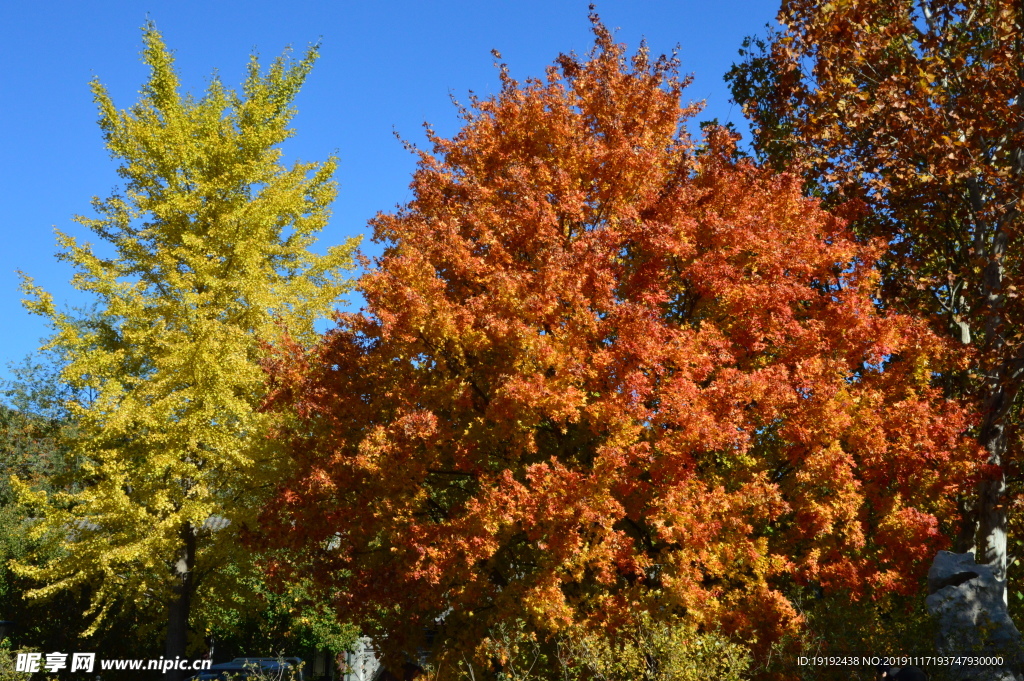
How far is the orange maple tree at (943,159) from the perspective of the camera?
14.6m

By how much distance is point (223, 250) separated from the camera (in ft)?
62.7

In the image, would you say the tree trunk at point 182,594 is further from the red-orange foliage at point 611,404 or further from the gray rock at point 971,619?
the gray rock at point 971,619

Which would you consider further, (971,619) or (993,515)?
(993,515)

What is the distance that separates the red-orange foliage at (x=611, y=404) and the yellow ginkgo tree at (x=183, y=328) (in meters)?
2.51

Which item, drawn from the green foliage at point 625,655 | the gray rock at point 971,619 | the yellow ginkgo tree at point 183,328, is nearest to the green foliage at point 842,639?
the gray rock at point 971,619

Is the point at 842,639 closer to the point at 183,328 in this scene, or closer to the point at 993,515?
the point at 993,515

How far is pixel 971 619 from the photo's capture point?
39.4ft

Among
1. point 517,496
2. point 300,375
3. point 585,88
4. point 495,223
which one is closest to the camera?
point 517,496

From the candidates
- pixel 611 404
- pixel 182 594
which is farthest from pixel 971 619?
pixel 182 594

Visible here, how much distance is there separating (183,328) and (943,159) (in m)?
15.5

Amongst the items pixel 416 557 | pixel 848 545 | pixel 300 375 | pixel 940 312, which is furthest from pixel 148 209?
pixel 940 312

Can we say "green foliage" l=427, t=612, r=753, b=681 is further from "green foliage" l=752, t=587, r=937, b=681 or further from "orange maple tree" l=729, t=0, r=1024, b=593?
"orange maple tree" l=729, t=0, r=1024, b=593

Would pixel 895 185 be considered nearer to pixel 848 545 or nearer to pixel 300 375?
pixel 848 545

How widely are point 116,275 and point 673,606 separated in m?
14.1
